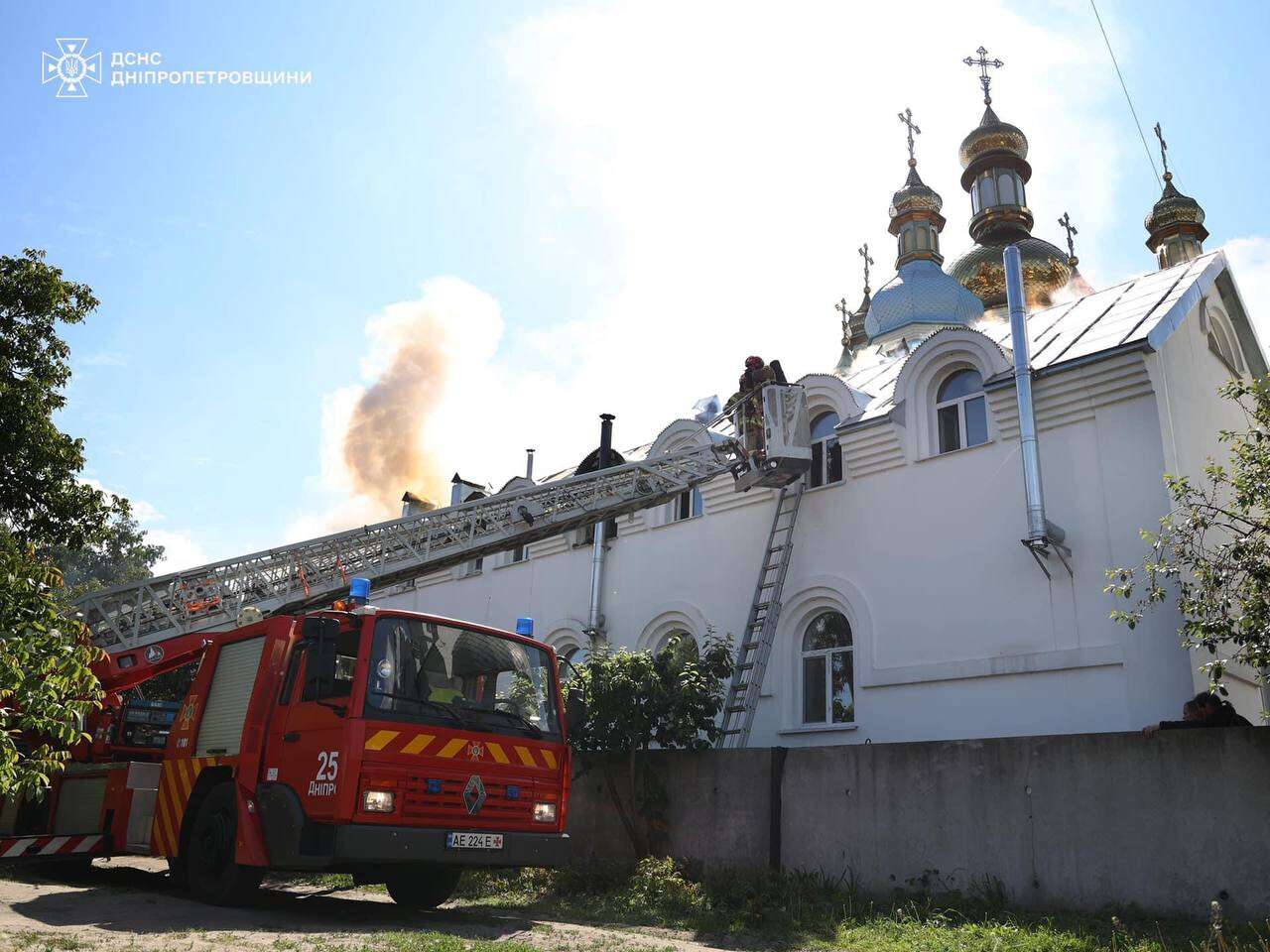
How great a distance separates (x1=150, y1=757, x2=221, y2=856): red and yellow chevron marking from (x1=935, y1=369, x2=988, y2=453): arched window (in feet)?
34.4

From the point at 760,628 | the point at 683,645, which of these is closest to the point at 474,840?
the point at 760,628

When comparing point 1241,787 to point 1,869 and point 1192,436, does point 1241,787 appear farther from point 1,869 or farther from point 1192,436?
point 1,869

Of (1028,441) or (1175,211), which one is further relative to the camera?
(1175,211)

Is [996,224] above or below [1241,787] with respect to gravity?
above

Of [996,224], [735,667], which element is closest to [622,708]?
A: [735,667]

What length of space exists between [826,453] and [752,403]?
145 centimetres

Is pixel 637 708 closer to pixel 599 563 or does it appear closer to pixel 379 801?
pixel 379 801

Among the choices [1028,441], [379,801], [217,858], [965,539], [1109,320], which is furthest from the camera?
[1109,320]

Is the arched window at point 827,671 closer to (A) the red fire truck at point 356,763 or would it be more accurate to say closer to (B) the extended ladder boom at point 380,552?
(B) the extended ladder boom at point 380,552

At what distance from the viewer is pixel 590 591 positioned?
19500mm

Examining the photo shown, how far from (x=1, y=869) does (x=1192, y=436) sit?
15.9 meters

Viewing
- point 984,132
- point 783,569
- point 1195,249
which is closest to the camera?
point 783,569

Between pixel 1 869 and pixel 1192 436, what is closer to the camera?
pixel 1 869

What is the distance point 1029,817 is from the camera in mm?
8961
